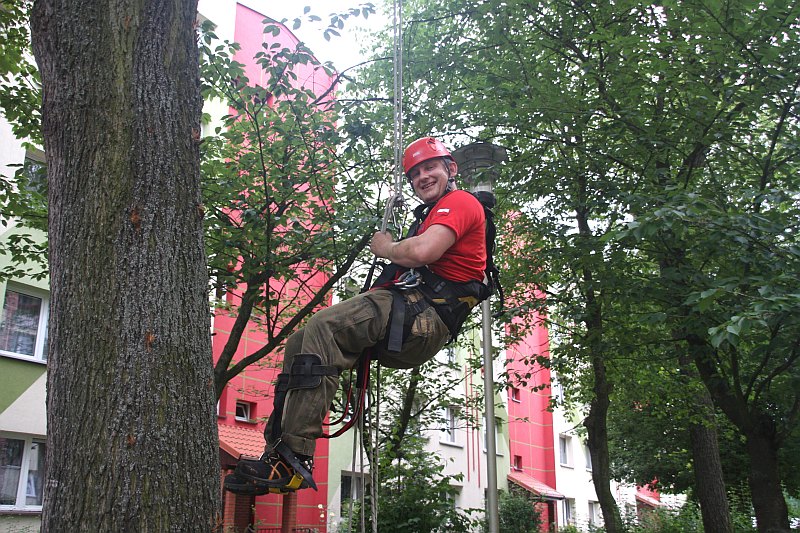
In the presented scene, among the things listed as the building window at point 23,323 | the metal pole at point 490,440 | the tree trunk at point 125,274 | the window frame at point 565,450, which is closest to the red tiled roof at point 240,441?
the building window at point 23,323

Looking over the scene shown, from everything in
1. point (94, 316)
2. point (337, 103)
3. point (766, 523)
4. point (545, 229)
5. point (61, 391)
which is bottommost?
point (766, 523)

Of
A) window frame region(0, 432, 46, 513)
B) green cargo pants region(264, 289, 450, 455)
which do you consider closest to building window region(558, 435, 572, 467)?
window frame region(0, 432, 46, 513)

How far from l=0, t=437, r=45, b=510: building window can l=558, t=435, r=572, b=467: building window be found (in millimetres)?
24680

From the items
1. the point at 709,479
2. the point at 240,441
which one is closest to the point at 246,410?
the point at 240,441

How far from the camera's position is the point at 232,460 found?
15.0 meters

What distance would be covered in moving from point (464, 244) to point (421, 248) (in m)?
0.42

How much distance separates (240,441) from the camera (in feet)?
52.9

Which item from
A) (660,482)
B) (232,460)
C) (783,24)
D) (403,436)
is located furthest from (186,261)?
(660,482)

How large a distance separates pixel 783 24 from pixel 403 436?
32.6ft

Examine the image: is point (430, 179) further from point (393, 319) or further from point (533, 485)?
point (533, 485)

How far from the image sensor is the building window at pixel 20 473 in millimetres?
12297

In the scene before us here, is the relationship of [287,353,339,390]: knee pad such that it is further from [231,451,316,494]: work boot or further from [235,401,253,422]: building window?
[235,401,253,422]: building window

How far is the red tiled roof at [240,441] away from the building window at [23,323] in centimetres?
405

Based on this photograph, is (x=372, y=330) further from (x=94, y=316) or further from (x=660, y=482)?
(x=660, y=482)
